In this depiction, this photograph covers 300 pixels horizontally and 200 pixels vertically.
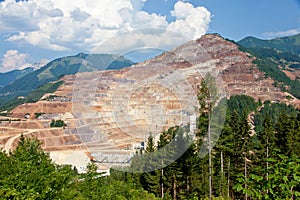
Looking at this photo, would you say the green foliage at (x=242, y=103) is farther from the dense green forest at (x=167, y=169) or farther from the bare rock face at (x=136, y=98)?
the dense green forest at (x=167, y=169)

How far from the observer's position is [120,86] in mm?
8898

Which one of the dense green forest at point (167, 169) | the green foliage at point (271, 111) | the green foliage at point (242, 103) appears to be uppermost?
the green foliage at point (242, 103)

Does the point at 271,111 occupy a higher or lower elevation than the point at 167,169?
higher

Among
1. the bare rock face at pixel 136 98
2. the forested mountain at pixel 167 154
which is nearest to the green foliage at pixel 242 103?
the bare rock face at pixel 136 98

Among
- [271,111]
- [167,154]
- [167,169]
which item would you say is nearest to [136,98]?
[167,154]

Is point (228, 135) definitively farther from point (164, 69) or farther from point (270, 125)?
point (164, 69)

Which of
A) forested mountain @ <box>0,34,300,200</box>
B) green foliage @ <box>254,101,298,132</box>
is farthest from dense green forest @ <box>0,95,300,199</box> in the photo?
green foliage @ <box>254,101,298,132</box>

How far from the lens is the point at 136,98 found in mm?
10352

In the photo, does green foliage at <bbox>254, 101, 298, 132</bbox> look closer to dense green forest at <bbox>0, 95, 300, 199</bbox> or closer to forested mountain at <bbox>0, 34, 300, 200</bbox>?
forested mountain at <bbox>0, 34, 300, 200</bbox>

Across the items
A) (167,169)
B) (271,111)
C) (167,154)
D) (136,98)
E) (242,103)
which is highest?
(242,103)

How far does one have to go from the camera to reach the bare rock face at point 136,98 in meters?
8.96

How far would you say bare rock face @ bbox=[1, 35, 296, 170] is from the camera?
29.4ft

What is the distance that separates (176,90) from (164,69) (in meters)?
1.31

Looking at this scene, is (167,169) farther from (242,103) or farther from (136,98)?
(242,103)
